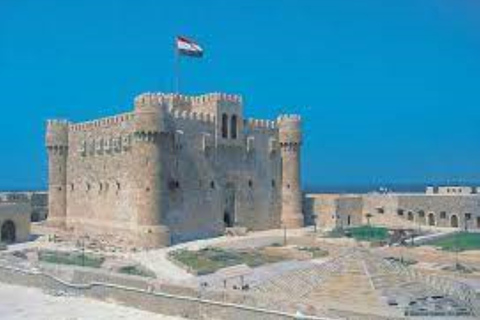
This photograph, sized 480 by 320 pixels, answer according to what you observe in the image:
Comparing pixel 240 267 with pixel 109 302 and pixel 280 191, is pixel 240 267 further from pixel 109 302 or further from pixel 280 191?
pixel 280 191

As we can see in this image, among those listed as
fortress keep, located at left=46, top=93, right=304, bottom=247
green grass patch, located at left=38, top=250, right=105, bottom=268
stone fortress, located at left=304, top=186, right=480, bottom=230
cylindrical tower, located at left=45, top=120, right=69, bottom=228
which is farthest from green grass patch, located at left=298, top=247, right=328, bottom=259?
cylindrical tower, located at left=45, top=120, right=69, bottom=228

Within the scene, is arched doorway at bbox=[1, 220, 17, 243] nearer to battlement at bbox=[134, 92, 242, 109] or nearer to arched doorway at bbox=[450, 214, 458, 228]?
battlement at bbox=[134, 92, 242, 109]

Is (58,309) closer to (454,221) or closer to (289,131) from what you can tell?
(289,131)

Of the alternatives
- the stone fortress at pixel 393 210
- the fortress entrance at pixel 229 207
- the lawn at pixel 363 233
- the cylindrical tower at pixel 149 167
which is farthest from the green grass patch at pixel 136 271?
the stone fortress at pixel 393 210

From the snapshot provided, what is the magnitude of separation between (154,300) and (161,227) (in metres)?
17.4

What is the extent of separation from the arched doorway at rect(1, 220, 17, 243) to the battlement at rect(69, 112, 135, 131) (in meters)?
8.17

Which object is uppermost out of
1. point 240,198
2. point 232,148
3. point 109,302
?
point 232,148

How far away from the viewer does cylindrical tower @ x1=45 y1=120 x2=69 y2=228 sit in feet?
166

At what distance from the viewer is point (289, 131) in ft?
167

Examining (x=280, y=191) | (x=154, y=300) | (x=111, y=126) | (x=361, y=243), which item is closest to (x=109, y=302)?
(x=154, y=300)

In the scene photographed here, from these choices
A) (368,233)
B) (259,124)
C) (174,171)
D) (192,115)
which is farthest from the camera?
(259,124)

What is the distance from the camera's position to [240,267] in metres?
32.0

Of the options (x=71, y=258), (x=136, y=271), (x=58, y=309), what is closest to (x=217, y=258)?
(x=136, y=271)

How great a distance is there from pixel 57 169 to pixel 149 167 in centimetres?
1204
